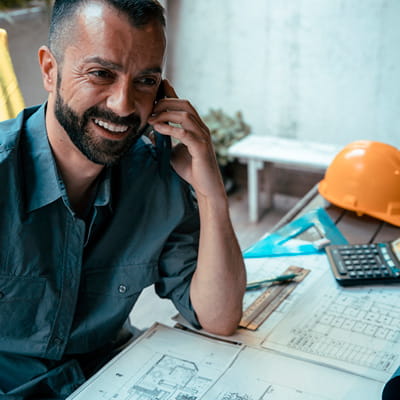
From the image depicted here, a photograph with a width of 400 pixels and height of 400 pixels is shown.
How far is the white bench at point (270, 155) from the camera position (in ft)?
11.6

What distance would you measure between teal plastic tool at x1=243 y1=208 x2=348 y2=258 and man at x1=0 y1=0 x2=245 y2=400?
0.95 feet

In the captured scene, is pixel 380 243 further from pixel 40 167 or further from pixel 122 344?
pixel 40 167

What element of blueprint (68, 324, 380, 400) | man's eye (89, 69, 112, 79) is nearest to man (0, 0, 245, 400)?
man's eye (89, 69, 112, 79)

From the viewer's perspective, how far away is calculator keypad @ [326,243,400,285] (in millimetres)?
1473

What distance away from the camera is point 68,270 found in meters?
1.29

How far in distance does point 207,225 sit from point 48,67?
1.67ft

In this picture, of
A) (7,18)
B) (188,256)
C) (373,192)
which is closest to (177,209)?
(188,256)

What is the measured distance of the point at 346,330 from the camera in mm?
1290

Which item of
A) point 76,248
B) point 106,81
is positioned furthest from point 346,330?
point 106,81

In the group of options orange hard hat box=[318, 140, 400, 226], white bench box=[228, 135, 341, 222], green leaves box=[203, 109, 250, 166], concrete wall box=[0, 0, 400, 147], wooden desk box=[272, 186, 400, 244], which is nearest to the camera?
wooden desk box=[272, 186, 400, 244]

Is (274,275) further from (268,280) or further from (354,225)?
(354,225)

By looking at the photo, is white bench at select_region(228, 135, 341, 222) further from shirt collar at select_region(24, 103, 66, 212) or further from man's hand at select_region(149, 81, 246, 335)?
shirt collar at select_region(24, 103, 66, 212)

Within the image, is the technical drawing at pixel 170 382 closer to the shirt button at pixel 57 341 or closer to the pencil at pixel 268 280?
the shirt button at pixel 57 341

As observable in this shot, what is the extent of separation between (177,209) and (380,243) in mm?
638
